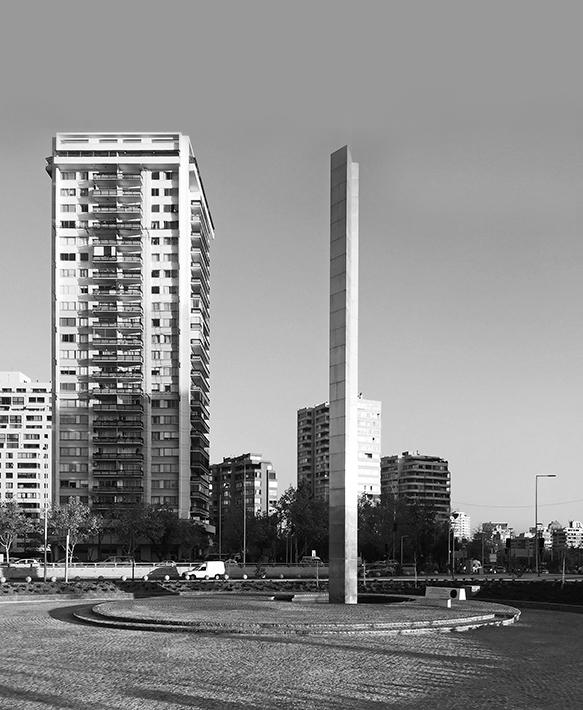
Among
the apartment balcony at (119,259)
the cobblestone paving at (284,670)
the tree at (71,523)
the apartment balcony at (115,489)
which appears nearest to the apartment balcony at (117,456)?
the apartment balcony at (115,489)

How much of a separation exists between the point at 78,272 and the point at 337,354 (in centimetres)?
9882

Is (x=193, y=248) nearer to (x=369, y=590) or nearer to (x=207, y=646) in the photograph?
(x=369, y=590)

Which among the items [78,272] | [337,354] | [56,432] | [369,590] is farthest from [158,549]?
[337,354]

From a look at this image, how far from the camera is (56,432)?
434ft

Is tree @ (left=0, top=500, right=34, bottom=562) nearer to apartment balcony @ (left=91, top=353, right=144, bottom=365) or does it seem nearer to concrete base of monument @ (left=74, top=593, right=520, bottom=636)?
apartment balcony @ (left=91, top=353, right=144, bottom=365)

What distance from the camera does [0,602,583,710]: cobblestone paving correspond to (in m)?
18.6

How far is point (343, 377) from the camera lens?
4147cm

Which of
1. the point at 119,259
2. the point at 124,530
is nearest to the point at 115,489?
the point at 124,530

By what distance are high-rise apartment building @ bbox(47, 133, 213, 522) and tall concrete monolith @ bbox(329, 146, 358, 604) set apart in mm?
91904

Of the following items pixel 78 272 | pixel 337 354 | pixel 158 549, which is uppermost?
pixel 78 272

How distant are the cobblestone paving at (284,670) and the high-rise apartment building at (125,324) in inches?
3979

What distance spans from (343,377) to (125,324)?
95238mm

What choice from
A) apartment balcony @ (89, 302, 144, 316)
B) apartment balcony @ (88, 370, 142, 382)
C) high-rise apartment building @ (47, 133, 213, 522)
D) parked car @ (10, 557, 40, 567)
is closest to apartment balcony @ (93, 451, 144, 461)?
high-rise apartment building @ (47, 133, 213, 522)

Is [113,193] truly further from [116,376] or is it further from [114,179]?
[116,376]
